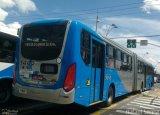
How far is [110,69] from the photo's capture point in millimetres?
13367

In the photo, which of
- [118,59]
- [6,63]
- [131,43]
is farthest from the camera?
[131,43]

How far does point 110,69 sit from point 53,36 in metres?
4.38

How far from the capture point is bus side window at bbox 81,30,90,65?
9898 millimetres

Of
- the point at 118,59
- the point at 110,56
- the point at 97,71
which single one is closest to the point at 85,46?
the point at 97,71

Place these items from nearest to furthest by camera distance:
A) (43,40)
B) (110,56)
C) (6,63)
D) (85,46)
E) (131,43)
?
1. (43,40)
2. (85,46)
3. (6,63)
4. (110,56)
5. (131,43)

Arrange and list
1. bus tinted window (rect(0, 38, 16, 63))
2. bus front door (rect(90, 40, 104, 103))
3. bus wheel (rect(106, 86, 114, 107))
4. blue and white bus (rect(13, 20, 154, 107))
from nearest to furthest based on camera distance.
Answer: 1. blue and white bus (rect(13, 20, 154, 107))
2. bus front door (rect(90, 40, 104, 103))
3. bus tinted window (rect(0, 38, 16, 63))
4. bus wheel (rect(106, 86, 114, 107))

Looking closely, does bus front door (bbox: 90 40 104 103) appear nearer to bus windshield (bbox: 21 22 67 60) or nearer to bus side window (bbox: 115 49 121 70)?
bus windshield (bbox: 21 22 67 60)

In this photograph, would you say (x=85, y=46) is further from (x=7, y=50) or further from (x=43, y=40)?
(x=7, y=50)

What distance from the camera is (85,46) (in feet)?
33.1

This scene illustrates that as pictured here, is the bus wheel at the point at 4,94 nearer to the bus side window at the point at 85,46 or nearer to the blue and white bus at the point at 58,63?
the blue and white bus at the point at 58,63

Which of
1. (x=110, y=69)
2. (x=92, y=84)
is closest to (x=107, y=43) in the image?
(x=110, y=69)

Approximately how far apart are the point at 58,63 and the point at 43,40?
105cm

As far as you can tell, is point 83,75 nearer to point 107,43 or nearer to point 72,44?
point 72,44

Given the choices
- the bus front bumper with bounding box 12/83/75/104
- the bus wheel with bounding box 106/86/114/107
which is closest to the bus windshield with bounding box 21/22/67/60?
the bus front bumper with bounding box 12/83/75/104
